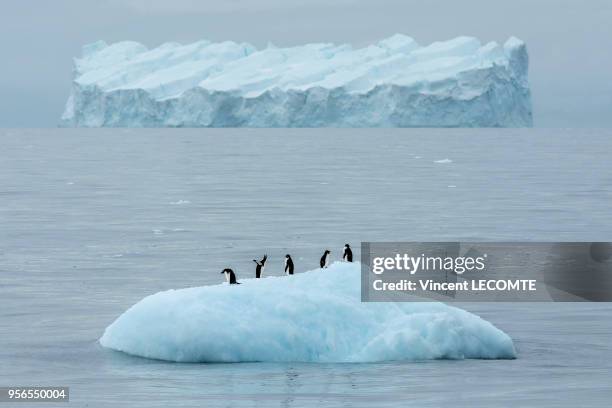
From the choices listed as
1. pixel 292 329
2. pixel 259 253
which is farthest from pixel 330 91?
pixel 292 329

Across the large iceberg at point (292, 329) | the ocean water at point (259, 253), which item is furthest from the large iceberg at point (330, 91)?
the large iceberg at point (292, 329)

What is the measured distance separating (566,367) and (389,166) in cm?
6181

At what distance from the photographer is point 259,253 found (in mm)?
27734

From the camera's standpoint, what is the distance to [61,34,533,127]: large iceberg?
137750 millimetres

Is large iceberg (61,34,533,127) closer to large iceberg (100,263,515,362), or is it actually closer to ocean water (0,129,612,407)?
ocean water (0,129,612,407)

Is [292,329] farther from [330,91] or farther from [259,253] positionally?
[330,91]

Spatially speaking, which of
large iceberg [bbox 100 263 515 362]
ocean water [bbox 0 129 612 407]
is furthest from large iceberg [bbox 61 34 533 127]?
large iceberg [bbox 100 263 515 362]

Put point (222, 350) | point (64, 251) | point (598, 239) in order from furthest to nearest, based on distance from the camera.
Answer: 1. point (598, 239)
2. point (64, 251)
3. point (222, 350)

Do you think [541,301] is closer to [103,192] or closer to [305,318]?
[305,318]

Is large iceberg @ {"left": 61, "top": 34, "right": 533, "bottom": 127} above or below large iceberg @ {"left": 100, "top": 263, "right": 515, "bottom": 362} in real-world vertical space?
above

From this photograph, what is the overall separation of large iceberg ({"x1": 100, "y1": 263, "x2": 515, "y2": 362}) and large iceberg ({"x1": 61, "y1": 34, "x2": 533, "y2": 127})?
393 feet

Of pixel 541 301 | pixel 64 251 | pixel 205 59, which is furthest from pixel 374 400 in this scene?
pixel 205 59

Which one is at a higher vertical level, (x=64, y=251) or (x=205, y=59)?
(x=205, y=59)

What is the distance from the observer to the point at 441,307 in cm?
1609
